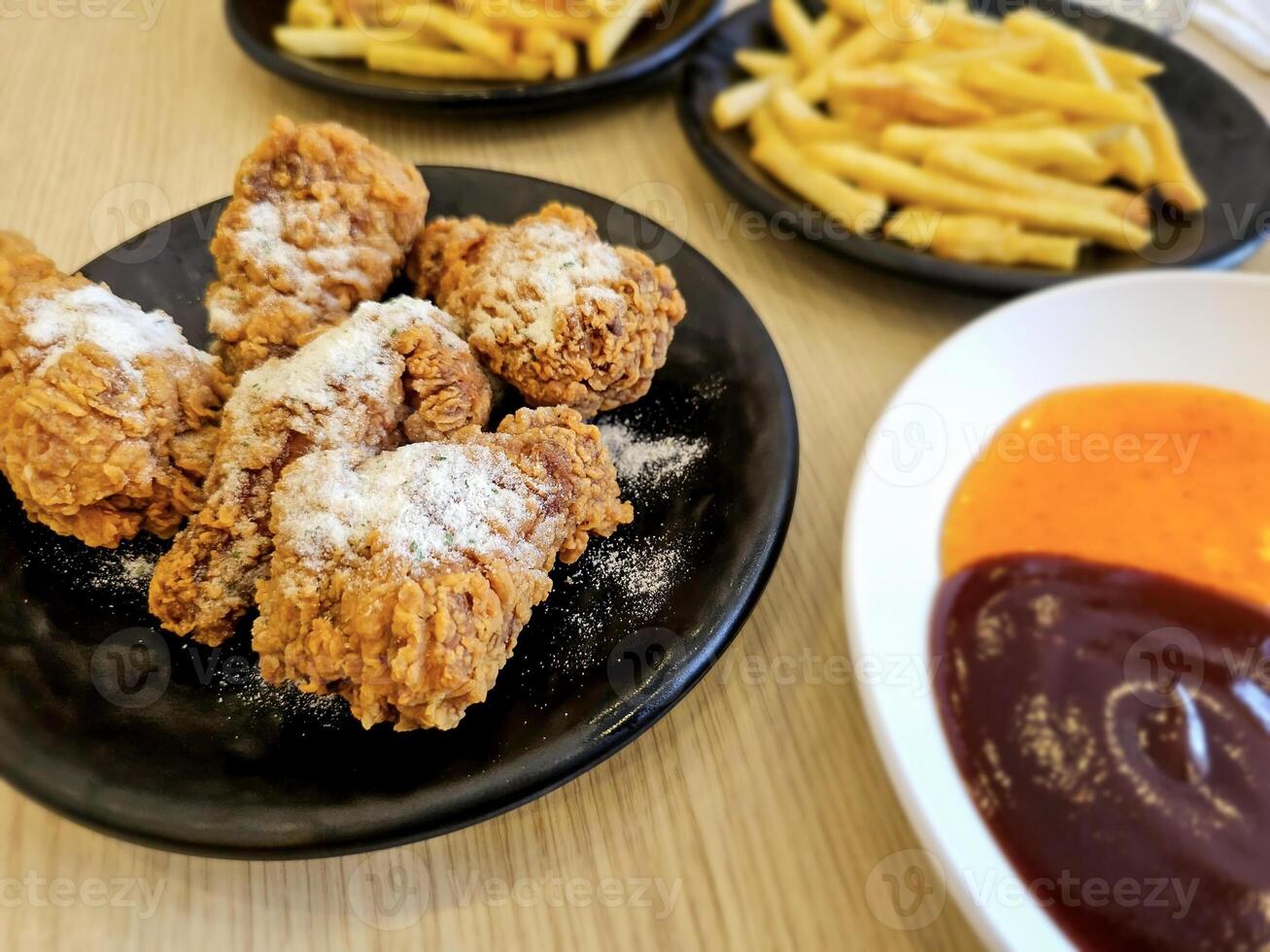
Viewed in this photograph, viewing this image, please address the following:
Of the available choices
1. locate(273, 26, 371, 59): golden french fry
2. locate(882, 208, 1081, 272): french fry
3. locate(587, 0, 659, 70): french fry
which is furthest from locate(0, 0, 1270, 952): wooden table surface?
locate(273, 26, 371, 59): golden french fry

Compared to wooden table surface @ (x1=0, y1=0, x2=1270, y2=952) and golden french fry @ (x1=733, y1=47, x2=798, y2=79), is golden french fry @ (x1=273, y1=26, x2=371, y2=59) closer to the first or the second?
golden french fry @ (x1=733, y1=47, x2=798, y2=79)

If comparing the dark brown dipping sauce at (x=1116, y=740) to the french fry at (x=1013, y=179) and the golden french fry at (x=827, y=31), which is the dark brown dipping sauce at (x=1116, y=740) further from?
the golden french fry at (x=827, y=31)

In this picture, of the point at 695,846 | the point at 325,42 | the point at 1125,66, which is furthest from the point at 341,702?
the point at 1125,66

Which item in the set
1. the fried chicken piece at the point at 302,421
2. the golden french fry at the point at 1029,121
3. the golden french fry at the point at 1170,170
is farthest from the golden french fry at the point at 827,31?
the fried chicken piece at the point at 302,421

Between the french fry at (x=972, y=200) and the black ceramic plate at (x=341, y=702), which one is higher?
the french fry at (x=972, y=200)

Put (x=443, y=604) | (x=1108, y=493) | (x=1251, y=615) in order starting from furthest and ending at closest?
1. (x=1108, y=493)
2. (x=1251, y=615)
3. (x=443, y=604)

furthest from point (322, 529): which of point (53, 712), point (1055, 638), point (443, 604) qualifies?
point (1055, 638)

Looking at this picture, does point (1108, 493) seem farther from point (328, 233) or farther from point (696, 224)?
point (328, 233)

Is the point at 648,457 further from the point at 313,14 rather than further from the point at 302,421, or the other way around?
the point at 313,14
